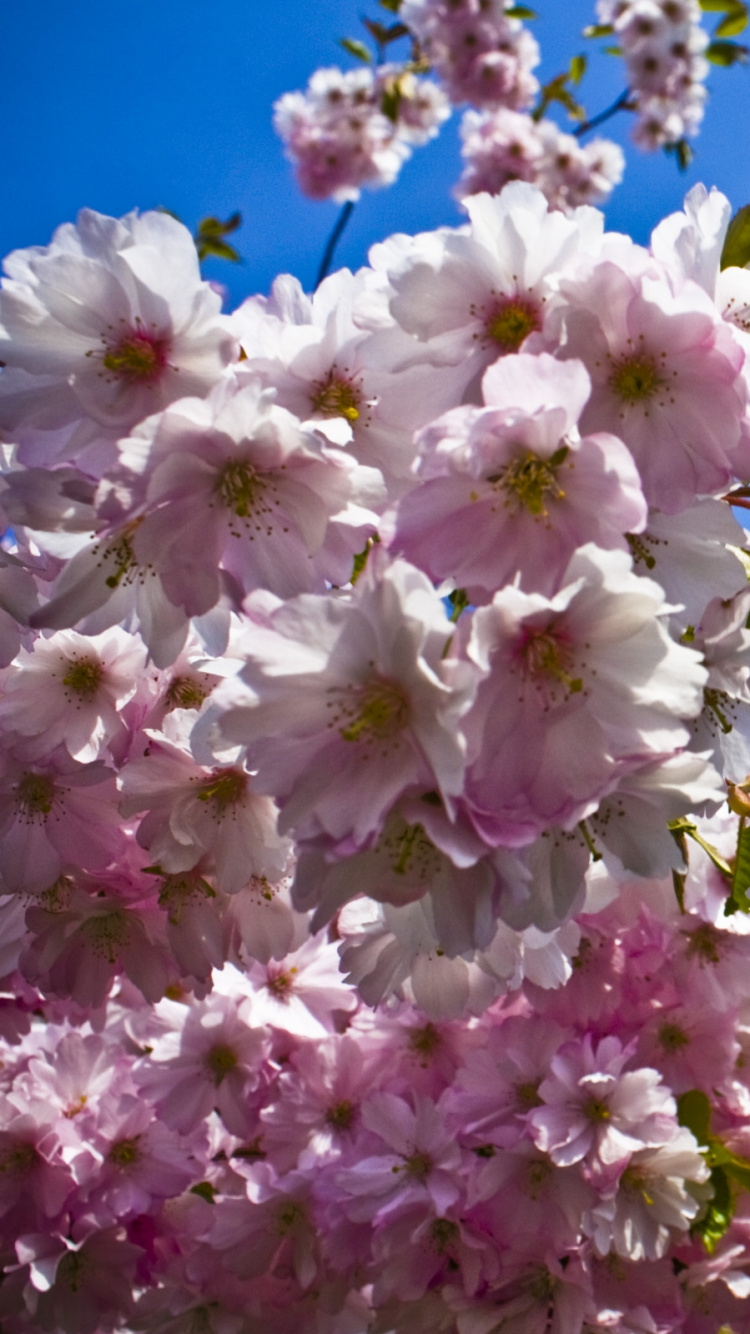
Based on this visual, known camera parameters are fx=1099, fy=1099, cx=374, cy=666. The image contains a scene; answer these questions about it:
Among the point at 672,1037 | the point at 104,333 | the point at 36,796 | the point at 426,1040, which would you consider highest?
the point at 104,333

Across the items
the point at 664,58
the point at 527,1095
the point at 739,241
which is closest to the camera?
the point at 739,241

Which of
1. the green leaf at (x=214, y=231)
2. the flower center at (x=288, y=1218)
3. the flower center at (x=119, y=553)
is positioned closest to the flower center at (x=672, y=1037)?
the flower center at (x=288, y=1218)

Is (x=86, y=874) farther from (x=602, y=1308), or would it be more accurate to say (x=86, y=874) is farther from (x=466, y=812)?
(x=602, y=1308)

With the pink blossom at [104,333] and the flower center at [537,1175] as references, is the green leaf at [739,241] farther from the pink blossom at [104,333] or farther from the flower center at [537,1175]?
the flower center at [537,1175]

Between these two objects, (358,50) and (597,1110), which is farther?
(358,50)

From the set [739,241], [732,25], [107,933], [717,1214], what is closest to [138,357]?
[739,241]

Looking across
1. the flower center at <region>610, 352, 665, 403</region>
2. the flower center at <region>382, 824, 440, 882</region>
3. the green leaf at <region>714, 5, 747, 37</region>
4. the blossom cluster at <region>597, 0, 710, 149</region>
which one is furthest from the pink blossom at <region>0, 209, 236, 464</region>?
the blossom cluster at <region>597, 0, 710, 149</region>

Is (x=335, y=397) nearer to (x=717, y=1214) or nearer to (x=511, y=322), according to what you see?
(x=511, y=322)
